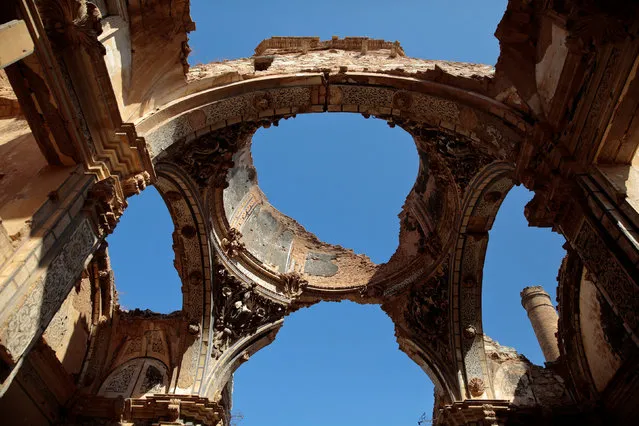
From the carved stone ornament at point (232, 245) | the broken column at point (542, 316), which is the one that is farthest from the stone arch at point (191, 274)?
the broken column at point (542, 316)

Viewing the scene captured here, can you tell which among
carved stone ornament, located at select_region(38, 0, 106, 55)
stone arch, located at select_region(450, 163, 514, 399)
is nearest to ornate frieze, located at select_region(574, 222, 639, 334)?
stone arch, located at select_region(450, 163, 514, 399)

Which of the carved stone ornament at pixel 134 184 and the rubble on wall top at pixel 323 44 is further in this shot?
the rubble on wall top at pixel 323 44

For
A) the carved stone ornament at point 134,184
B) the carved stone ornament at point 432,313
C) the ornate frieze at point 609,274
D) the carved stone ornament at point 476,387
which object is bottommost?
the ornate frieze at point 609,274

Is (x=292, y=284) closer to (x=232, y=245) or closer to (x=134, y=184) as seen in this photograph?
(x=232, y=245)

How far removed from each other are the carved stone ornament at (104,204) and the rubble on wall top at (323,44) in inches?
261

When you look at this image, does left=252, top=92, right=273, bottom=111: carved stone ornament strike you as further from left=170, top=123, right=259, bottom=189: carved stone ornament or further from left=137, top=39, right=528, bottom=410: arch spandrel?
left=170, top=123, right=259, bottom=189: carved stone ornament

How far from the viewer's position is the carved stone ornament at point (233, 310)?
1025 cm

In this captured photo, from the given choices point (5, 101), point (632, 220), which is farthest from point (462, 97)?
point (5, 101)

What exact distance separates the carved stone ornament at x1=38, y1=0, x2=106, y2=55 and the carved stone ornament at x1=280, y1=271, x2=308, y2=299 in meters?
7.33

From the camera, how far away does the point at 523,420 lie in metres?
9.15

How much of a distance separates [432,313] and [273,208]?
5209 mm

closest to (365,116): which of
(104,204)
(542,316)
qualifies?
(104,204)

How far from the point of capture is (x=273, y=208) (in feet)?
44.2

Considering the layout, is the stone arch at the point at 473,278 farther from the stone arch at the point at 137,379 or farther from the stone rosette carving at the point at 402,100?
the stone arch at the point at 137,379
